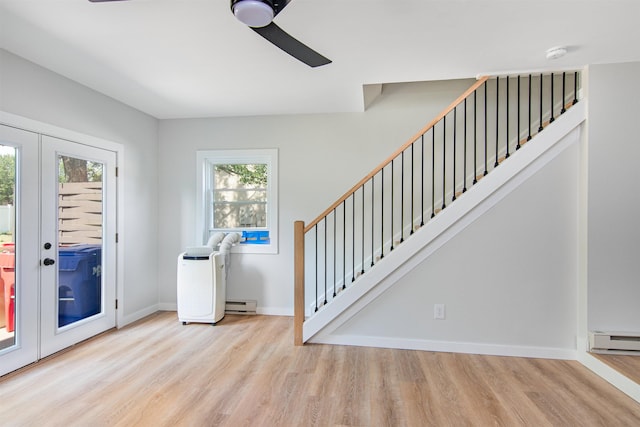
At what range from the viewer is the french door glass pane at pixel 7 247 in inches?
94.4

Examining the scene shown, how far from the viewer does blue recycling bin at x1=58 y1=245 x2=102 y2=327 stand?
Answer: 2.86 metres

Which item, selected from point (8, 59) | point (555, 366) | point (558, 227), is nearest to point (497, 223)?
point (558, 227)

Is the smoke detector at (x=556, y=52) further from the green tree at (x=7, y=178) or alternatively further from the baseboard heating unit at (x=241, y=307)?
the green tree at (x=7, y=178)

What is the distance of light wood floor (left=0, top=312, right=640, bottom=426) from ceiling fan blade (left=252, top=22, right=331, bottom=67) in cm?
224

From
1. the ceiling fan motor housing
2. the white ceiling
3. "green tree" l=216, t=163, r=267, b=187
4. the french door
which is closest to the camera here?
the ceiling fan motor housing

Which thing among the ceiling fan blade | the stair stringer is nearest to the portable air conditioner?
the stair stringer

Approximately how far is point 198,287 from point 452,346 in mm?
2760

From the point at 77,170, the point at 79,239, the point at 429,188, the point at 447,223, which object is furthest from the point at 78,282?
the point at 429,188

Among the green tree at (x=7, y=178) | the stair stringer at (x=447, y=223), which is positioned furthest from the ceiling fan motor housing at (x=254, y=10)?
the green tree at (x=7, y=178)

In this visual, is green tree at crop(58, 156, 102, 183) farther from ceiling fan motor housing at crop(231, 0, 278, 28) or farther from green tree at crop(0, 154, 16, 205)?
ceiling fan motor housing at crop(231, 0, 278, 28)

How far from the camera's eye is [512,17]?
6.45 ft

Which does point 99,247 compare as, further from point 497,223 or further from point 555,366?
point 555,366

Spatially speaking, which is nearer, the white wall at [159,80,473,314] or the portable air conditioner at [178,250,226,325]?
the portable air conditioner at [178,250,226,325]

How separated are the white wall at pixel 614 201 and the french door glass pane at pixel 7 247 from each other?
4.72 metres
